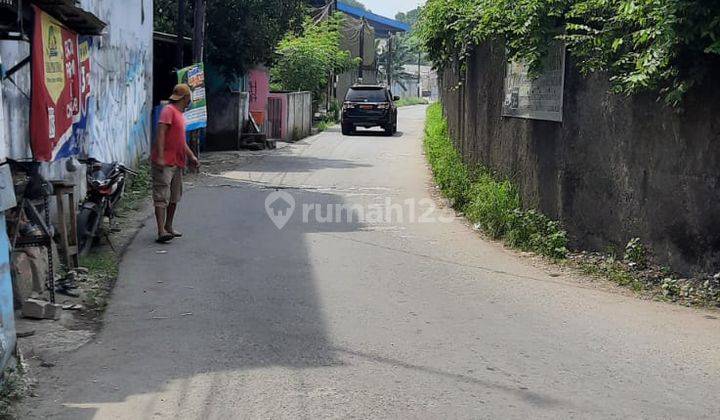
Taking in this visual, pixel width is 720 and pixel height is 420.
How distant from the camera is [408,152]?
2397cm

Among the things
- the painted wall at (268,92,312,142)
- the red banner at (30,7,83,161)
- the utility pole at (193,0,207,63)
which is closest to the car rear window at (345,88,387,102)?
the painted wall at (268,92,312,142)

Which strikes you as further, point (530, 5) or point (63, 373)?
point (530, 5)

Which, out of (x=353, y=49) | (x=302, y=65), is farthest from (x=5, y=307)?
(x=353, y=49)

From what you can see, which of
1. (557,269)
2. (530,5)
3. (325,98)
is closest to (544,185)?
(557,269)

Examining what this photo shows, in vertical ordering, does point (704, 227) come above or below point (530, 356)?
above

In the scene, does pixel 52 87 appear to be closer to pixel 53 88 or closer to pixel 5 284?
pixel 53 88

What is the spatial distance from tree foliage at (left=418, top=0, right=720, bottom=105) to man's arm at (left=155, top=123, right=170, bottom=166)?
164 inches

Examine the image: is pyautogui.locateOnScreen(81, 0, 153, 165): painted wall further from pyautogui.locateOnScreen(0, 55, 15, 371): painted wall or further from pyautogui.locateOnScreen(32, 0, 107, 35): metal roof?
pyautogui.locateOnScreen(0, 55, 15, 371): painted wall

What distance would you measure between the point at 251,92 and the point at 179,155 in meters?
17.0

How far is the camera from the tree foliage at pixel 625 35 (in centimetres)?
691

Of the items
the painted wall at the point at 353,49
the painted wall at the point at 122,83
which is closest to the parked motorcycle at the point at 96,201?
the painted wall at the point at 122,83

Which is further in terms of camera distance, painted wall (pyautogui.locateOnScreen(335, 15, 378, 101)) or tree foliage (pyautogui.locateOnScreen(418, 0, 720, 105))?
painted wall (pyautogui.locateOnScreen(335, 15, 378, 101))

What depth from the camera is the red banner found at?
682 centimetres

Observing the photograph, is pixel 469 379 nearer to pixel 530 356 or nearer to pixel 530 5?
pixel 530 356
